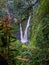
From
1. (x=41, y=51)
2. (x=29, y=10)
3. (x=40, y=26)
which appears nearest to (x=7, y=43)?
(x=41, y=51)

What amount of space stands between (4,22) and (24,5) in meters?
5.01

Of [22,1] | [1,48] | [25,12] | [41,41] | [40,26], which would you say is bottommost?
[1,48]

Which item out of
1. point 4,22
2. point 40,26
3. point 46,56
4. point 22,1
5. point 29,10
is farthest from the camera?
point 22,1

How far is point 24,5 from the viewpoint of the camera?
22.7 feet

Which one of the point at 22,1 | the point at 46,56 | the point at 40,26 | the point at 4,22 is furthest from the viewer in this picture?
the point at 22,1

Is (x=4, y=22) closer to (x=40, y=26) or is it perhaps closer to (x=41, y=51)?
(x=41, y=51)

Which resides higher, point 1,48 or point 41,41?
point 41,41

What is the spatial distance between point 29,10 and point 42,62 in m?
2.77

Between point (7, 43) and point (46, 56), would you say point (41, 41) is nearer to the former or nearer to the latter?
point (46, 56)

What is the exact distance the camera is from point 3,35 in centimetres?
197

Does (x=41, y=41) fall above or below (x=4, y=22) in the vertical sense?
above

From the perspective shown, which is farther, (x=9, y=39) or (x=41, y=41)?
(x=41, y=41)

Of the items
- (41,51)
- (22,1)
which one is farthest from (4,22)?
(22,1)

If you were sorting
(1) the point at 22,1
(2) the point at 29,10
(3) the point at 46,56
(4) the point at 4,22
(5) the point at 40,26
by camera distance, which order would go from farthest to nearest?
(1) the point at 22,1 < (2) the point at 29,10 < (5) the point at 40,26 < (3) the point at 46,56 < (4) the point at 4,22
